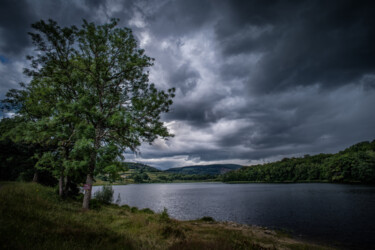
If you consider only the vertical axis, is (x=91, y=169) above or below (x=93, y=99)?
below

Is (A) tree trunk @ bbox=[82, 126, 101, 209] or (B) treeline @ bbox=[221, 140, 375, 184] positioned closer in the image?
(A) tree trunk @ bbox=[82, 126, 101, 209]

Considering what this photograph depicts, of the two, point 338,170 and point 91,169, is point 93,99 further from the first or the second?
point 338,170

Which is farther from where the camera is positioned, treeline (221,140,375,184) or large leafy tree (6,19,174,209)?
treeline (221,140,375,184)

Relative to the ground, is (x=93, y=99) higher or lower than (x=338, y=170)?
higher

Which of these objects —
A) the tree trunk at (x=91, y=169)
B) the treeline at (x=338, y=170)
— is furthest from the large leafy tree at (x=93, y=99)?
the treeline at (x=338, y=170)

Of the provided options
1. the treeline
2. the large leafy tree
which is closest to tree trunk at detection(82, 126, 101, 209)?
the large leafy tree

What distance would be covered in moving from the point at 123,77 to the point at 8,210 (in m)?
14.6

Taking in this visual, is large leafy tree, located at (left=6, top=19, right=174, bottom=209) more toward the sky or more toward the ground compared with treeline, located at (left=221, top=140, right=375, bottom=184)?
more toward the sky


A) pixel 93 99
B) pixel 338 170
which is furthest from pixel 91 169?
pixel 338 170

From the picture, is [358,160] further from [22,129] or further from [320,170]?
[22,129]

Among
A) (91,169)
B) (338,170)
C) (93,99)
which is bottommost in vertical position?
(338,170)

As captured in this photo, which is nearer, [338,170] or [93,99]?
[93,99]

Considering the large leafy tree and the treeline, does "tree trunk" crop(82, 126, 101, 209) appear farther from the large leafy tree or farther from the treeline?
the treeline

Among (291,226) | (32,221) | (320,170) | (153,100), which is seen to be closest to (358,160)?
(320,170)
